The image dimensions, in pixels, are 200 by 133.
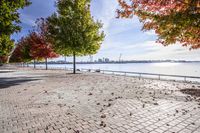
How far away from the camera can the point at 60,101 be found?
10.4 metres

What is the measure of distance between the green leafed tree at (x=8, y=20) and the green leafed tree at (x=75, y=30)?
12725 mm

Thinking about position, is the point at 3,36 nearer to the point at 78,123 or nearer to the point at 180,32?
the point at 78,123

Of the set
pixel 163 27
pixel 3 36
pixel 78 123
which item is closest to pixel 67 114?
pixel 78 123

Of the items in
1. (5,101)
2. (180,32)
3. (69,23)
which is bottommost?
(5,101)

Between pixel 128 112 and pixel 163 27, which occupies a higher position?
pixel 163 27

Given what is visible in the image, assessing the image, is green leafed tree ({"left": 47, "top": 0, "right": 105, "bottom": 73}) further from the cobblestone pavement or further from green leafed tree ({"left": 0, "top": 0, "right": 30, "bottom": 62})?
the cobblestone pavement

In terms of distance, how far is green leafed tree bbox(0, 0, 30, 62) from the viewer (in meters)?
13.6

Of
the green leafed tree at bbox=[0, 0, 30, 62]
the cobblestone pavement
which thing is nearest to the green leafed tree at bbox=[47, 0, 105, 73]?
the green leafed tree at bbox=[0, 0, 30, 62]

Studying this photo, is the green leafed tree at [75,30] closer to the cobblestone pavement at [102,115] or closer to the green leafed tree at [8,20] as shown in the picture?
the green leafed tree at [8,20]

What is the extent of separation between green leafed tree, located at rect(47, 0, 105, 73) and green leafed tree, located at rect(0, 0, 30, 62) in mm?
12725

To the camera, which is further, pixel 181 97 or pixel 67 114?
pixel 181 97

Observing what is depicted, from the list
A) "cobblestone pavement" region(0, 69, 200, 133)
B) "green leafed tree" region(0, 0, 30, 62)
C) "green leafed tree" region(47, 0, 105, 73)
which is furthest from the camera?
"green leafed tree" region(47, 0, 105, 73)

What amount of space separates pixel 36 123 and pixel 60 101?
3.47 metres

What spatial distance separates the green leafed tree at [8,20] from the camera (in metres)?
13.6
